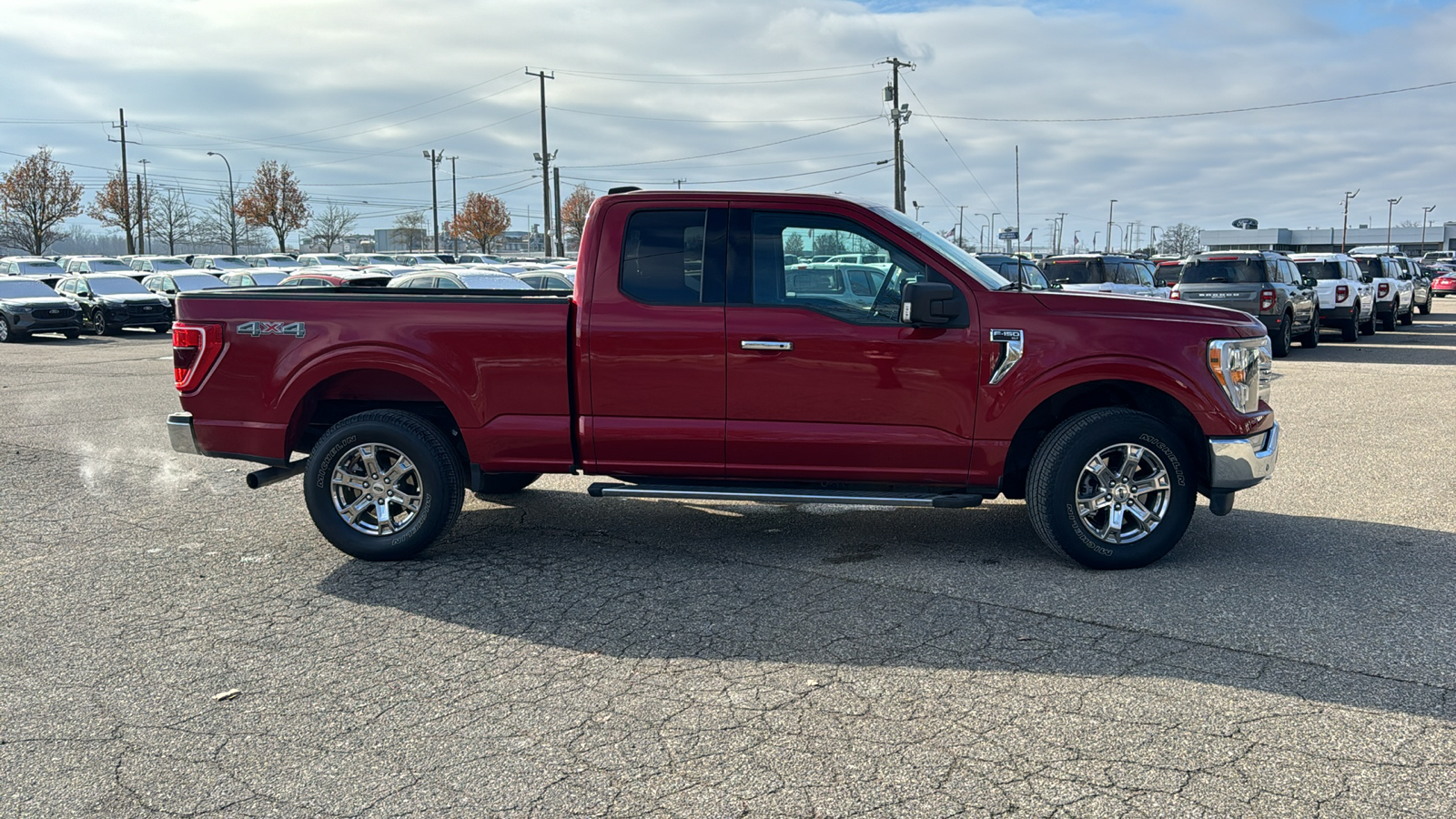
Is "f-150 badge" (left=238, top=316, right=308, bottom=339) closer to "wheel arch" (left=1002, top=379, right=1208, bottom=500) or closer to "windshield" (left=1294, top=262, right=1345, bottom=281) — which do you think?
"wheel arch" (left=1002, top=379, right=1208, bottom=500)

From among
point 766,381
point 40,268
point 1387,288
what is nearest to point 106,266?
point 40,268

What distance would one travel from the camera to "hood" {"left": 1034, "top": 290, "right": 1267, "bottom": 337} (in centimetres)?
575

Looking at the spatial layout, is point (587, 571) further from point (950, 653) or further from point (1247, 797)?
point (1247, 797)

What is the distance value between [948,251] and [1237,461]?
185cm

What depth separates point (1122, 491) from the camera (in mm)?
5805

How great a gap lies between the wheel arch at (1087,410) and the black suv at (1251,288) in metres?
13.4

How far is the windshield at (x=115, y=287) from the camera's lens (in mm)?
28987

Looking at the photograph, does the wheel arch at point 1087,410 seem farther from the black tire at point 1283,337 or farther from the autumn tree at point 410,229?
the autumn tree at point 410,229

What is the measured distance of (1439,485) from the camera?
26.2 feet

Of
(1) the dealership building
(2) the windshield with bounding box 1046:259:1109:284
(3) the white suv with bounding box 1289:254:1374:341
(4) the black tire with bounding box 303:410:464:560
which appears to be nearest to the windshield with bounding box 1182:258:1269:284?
(2) the windshield with bounding box 1046:259:1109:284

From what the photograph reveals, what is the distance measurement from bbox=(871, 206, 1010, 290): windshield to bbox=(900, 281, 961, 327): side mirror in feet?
1.00

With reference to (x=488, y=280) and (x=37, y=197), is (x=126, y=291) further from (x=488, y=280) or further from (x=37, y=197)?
(x=37, y=197)

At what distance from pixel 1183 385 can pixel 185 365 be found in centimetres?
549

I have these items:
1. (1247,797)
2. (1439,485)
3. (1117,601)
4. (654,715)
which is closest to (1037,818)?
(1247,797)
